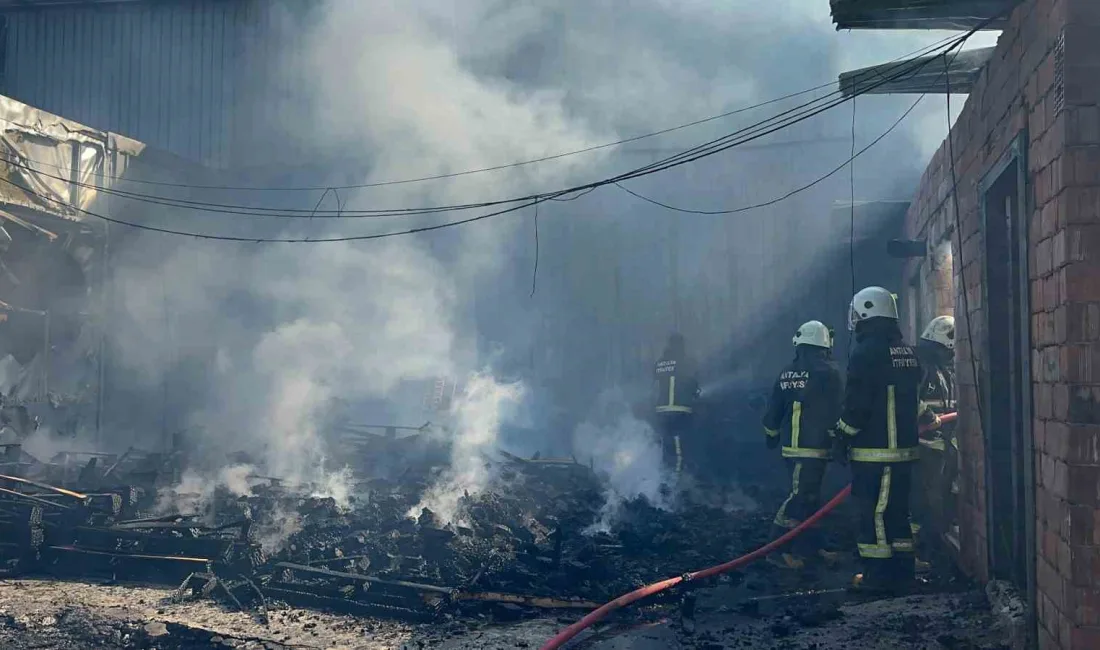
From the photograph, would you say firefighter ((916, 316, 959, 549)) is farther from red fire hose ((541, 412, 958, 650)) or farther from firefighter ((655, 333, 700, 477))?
firefighter ((655, 333, 700, 477))

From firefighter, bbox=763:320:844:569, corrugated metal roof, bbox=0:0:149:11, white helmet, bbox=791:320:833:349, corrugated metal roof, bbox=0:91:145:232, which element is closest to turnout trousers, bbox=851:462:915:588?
firefighter, bbox=763:320:844:569

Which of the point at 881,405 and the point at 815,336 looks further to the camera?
the point at 815,336

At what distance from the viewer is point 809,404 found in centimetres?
675

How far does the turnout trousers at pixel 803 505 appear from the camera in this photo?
6641mm

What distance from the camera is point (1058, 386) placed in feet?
11.2

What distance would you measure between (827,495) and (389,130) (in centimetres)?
1029

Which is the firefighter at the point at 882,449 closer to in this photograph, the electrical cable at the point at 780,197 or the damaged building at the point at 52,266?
the electrical cable at the point at 780,197

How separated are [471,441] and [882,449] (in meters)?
7.13

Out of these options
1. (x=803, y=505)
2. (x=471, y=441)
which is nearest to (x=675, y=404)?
(x=471, y=441)

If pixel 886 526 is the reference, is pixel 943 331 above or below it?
above

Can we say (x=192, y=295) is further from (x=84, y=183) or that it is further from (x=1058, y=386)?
(x=1058, y=386)

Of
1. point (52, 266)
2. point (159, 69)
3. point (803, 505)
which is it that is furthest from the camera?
point (159, 69)

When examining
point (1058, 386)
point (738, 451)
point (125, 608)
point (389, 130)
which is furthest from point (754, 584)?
point (389, 130)

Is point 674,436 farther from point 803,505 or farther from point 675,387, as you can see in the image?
point 803,505
